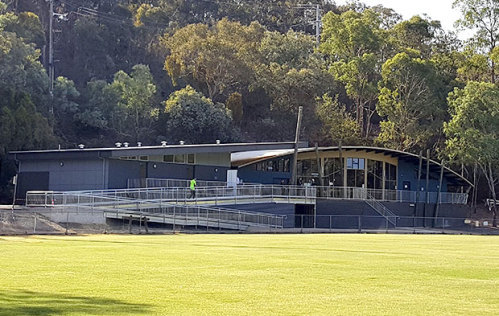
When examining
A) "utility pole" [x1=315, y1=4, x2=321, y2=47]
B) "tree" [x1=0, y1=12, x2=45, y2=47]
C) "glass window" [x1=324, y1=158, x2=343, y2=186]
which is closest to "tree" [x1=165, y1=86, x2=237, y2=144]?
"glass window" [x1=324, y1=158, x2=343, y2=186]

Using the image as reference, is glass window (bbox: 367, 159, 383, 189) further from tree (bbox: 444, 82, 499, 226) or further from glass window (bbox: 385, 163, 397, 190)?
tree (bbox: 444, 82, 499, 226)

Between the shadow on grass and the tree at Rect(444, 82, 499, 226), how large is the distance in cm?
7358

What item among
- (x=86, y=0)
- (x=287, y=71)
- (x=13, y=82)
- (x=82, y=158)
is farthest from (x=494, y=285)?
(x=86, y=0)

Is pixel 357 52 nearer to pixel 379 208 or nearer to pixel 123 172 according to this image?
pixel 379 208

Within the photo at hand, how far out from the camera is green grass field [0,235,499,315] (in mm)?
14625

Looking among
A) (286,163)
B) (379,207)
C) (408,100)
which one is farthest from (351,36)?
(379,207)

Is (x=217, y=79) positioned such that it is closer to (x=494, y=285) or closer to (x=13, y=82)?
(x=13, y=82)

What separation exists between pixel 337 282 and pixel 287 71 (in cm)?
7934

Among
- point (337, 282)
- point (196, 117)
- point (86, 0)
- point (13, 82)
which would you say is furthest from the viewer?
point (86, 0)

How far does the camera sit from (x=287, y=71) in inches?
3839

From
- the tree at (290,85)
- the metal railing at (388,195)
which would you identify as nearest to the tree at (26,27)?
the tree at (290,85)

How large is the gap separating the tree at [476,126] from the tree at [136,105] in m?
29.0

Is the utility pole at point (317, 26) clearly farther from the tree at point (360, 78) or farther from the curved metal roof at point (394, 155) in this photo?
the curved metal roof at point (394, 155)

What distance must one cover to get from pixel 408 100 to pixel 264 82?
15.1m
